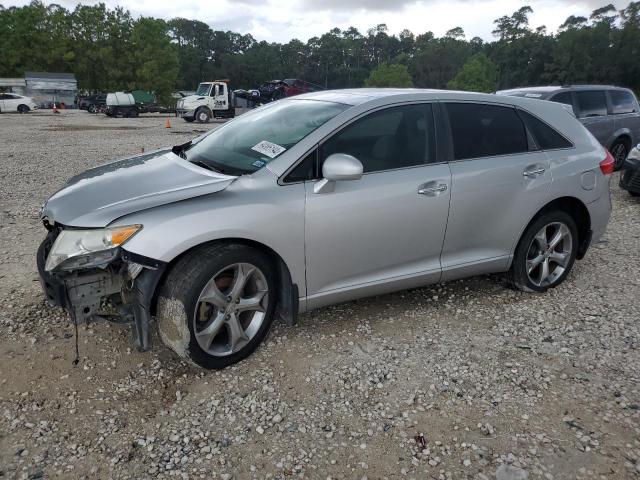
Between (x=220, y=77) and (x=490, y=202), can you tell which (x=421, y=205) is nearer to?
(x=490, y=202)

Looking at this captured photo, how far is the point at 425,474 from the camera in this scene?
2270 millimetres

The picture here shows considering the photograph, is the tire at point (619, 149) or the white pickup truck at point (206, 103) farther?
the white pickup truck at point (206, 103)

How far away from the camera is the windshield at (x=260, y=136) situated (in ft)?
10.5

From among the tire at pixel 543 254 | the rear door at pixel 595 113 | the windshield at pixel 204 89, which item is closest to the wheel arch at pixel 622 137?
the rear door at pixel 595 113

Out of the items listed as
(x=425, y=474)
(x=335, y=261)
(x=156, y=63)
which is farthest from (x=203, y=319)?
(x=156, y=63)

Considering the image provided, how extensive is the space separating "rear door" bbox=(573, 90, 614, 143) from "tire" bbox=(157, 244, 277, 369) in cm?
784

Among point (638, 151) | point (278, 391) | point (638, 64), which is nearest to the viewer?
point (278, 391)

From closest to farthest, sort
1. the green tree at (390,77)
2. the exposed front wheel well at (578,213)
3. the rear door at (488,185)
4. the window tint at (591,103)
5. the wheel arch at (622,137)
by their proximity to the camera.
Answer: the rear door at (488,185), the exposed front wheel well at (578,213), the window tint at (591,103), the wheel arch at (622,137), the green tree at (390,77)

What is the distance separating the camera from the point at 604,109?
29.8ft

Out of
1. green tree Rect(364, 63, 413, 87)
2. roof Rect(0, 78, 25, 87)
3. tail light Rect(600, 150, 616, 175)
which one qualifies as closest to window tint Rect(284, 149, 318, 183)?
tail light Rect(600, 150, 616, 175)

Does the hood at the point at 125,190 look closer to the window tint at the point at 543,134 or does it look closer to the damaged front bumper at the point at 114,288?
the damaged front bumper at the point at 114,288

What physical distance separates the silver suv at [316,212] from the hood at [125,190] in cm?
1

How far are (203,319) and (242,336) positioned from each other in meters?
0.27

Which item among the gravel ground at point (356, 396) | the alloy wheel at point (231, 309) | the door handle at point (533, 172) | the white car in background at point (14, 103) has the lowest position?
the gravel ground at point (356, 396)
